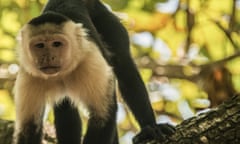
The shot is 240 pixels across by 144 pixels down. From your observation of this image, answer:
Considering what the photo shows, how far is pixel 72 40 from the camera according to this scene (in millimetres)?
4344

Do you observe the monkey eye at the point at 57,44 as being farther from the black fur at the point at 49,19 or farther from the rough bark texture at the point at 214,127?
the rough bark texture at the point at 214,127

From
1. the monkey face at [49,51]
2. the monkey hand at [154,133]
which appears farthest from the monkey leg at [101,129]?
the monkey face at [49,51]

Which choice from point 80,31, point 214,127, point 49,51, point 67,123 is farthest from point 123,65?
point 214,127

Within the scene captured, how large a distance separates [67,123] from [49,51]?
0.76m

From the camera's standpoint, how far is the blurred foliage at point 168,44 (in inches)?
205

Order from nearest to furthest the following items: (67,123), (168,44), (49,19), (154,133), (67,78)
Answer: (154,133)
(49,19)
(67,78)
(67,123)
(168,44)

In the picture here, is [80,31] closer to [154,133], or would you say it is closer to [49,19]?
[49,19]

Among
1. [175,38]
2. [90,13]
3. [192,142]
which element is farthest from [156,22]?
[192,142]

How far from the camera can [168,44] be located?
19.0ft

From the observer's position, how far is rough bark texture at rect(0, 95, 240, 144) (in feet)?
10.5

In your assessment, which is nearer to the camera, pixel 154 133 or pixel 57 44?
pixel 154 133

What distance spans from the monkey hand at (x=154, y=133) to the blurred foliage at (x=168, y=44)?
1.04 meters

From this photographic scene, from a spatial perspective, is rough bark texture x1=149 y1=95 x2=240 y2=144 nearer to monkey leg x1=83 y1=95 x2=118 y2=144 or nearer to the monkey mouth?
monkey leg x1=83 y1=95 x2=118 y2=144

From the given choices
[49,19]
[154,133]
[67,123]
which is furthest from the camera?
[67,123]
